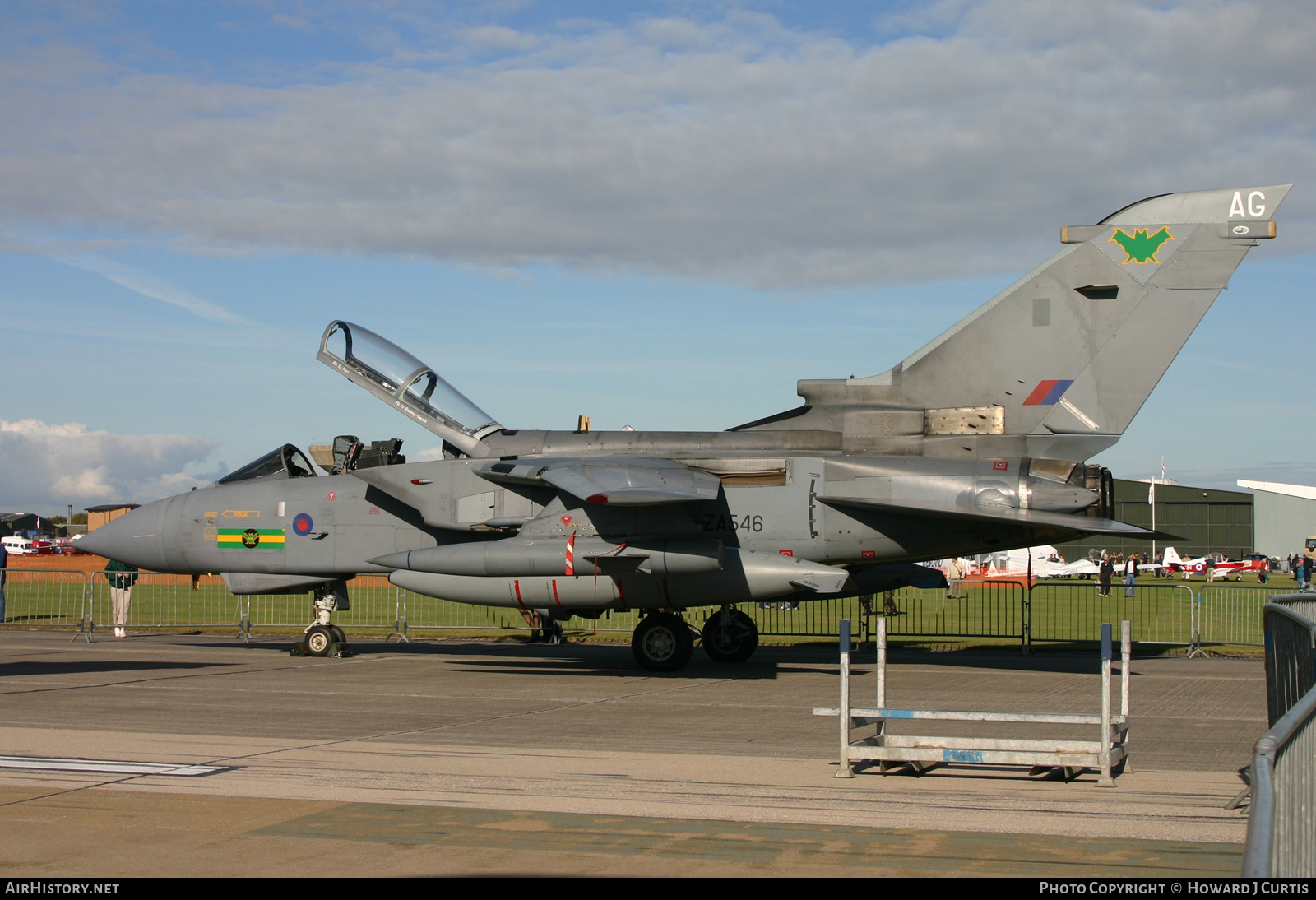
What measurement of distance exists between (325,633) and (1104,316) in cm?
1144

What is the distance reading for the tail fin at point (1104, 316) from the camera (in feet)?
43.4

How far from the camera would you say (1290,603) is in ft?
28.5

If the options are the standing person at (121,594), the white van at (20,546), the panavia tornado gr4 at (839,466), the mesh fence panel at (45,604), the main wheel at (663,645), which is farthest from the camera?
the white van at (20,546)

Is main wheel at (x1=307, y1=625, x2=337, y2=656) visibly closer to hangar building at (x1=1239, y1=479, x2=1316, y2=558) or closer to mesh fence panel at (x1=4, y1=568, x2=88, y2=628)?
mesh fence panel at (x1=4, y1=568, x2=88, y2=628)

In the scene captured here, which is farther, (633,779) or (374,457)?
(374,457)

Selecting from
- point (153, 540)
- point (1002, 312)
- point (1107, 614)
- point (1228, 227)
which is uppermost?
point (1228, 227)

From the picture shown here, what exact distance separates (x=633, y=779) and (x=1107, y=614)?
23296 mm

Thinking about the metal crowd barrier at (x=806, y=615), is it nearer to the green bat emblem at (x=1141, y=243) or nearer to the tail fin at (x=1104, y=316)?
the tail fin at (x=1104, y=316)

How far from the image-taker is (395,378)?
14789 millimetres

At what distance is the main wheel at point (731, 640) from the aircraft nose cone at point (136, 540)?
8001mm

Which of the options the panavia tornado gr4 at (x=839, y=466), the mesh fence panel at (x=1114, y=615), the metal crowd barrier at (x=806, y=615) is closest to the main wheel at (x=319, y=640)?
the metal crowd barrier at (x=806, y=615)

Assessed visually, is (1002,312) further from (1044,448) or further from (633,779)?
(633,779)

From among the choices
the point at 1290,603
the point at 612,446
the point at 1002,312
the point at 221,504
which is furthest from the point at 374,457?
the point at 1290,603

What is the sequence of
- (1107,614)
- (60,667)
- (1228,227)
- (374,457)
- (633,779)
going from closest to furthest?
(633,779)
(1228,227)
(60,667)
(374,457)
(1107,614)
